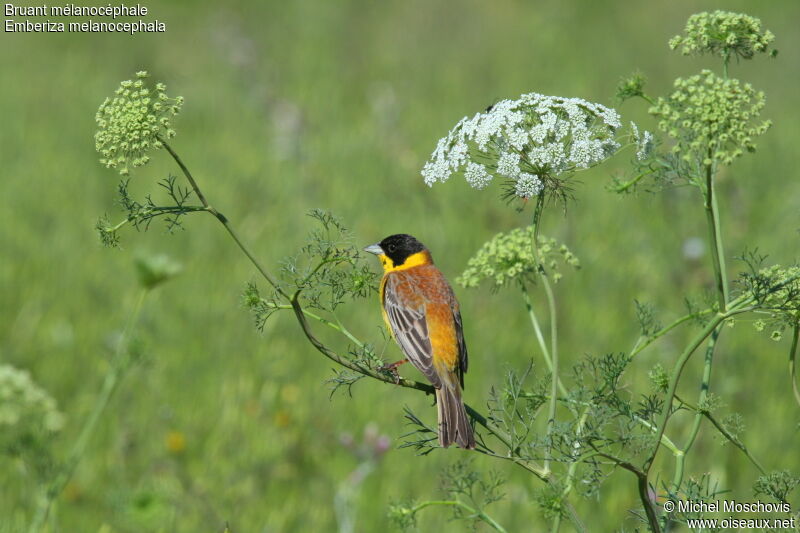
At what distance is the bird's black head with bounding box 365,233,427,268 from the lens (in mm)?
4562

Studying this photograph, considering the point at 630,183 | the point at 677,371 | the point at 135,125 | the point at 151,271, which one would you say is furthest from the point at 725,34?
the point at 151,271

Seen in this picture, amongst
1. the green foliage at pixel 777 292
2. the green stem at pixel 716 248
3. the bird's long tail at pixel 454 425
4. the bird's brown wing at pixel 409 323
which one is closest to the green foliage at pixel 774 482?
the green foliage at pixel 777 292

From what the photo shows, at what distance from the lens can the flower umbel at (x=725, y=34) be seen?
2584 millimetres

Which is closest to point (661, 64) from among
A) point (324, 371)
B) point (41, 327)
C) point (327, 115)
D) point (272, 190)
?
point (327, 115)

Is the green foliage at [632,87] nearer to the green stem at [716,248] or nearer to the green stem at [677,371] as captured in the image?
the green stem at [716,248]

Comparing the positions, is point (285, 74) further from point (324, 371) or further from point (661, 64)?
point (324, 371)

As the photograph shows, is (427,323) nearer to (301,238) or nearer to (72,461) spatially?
(72,461)

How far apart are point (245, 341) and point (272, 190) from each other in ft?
9.36

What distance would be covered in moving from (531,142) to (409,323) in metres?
1.51

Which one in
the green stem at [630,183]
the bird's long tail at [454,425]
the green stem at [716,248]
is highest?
the green stem at [630,183]

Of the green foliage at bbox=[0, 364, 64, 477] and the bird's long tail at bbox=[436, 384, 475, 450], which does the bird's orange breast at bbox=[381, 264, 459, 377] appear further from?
the green foliage at bbox=[0, 364, 64, 477]

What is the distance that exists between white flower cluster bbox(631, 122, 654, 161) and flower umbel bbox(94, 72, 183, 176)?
1244 millimetres

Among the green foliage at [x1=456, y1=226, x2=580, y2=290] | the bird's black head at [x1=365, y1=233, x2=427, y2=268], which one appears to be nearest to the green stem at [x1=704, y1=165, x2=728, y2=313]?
the green foliage at [x1=456, y1=226, x2=580, y2=290]

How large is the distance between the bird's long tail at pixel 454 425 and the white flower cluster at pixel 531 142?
0.82 metres
